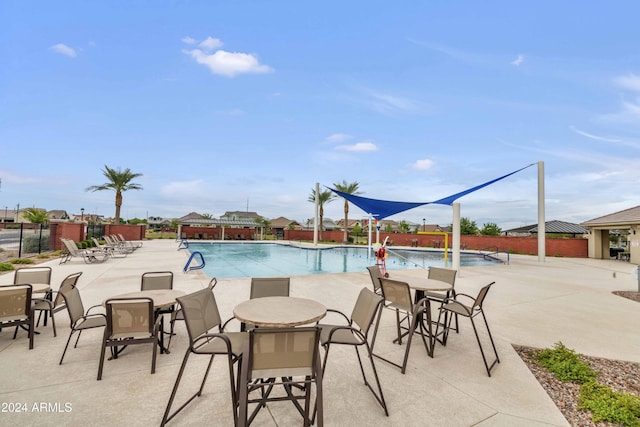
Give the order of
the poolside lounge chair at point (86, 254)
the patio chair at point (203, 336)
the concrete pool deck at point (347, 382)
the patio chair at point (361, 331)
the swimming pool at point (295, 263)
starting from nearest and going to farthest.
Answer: the patio chair at point (203, 336), the concrete pool deck at point (347, 382), the patio chair at point (361, 331), the poolside lounge chair at point (86, 254), the swimming pool at point (295, 263)

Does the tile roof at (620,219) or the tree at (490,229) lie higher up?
the tile roof at (620,219)

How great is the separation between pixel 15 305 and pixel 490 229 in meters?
41.9

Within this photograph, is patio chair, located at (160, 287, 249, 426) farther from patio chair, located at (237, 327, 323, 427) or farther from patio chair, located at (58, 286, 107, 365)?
patio chair, located at (58, 286, 107, 365)

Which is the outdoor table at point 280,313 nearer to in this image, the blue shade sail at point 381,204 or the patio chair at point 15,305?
the patio chair at point 15,305

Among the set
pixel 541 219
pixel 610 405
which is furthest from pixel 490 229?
pixel 610 405

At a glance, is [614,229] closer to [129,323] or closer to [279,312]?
[279,312]

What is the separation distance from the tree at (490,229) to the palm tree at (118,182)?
39.5 metres

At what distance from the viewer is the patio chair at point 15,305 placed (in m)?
3.12

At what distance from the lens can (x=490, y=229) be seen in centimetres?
3612

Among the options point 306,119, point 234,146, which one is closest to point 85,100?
point 234,146

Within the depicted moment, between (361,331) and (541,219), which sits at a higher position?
(541,219)

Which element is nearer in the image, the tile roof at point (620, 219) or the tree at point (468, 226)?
the tile roof at point (620, 219)

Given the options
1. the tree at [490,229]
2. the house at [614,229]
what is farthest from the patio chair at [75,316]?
the tree at [490,229]

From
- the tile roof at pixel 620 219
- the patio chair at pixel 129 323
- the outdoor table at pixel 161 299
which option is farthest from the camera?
the tile roof at pixel 620 219
